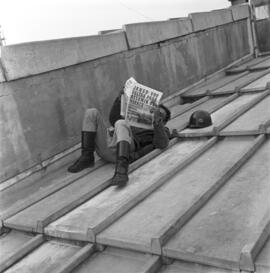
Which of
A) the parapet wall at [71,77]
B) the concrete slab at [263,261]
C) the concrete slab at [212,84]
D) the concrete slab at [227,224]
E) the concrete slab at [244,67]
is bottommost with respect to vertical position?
the concrete slab at [263,261]

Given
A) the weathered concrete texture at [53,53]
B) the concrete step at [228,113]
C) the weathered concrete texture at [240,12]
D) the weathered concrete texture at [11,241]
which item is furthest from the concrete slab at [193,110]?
the weathered concrete texture at [240,12]

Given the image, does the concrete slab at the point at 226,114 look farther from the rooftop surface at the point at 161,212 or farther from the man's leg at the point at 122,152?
the man's leg at the point at 122,152

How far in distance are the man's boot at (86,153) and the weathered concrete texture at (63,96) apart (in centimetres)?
55

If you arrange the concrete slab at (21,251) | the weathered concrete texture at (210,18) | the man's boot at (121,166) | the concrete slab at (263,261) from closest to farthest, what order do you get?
the concrete slab at (263,261), the concrete slab at (21,251), the man's boot at (121,166), the weathered concrete texture at (210,18)

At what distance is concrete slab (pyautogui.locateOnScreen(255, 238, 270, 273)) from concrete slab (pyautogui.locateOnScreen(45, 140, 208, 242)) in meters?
1.24

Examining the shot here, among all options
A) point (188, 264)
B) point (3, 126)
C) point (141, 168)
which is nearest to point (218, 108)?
point (141, 168)

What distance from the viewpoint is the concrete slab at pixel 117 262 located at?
2760 millimetres

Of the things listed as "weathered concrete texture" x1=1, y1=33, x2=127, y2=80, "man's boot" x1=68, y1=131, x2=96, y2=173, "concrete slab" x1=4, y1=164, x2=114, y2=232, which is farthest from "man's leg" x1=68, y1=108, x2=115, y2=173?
"weathered concrete texture" x1=1, y1=33, x2=127, y2=80

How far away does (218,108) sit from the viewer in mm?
6414

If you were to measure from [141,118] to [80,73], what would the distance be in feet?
4.44

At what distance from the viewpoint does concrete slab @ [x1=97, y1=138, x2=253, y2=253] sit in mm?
2994

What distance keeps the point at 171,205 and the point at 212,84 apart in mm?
5641

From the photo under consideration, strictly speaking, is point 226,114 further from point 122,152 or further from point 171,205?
point 171,205

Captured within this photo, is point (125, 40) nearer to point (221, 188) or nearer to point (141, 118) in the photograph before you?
point (141, 118)
